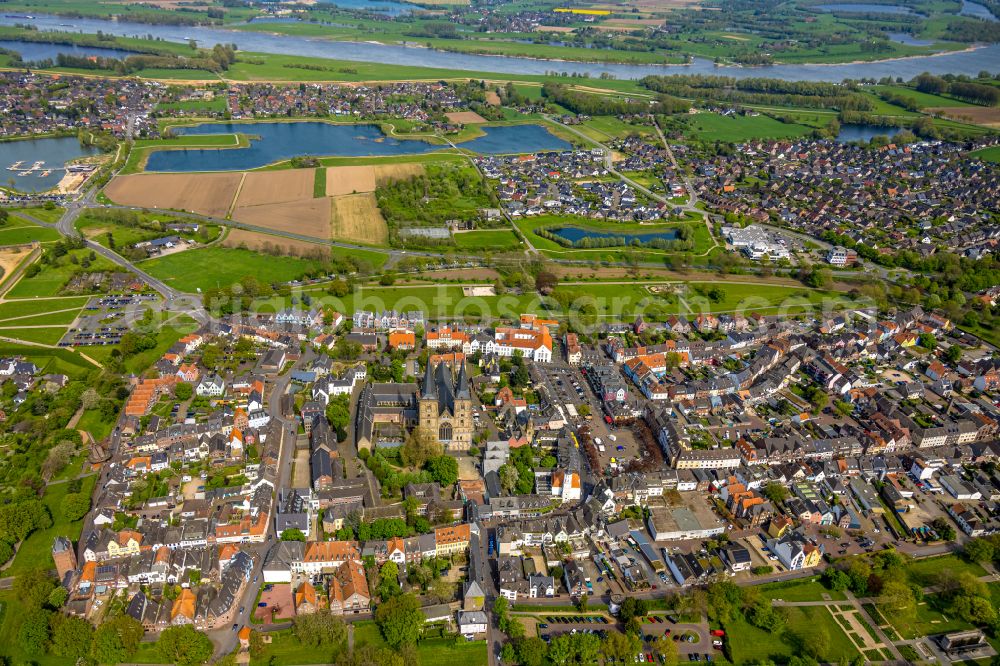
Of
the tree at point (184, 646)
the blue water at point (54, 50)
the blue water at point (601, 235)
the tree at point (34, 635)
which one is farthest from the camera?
the blue water at point (54, 50)

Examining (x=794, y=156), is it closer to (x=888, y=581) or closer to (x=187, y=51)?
(x=888, y=581)

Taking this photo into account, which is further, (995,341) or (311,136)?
(311,136)

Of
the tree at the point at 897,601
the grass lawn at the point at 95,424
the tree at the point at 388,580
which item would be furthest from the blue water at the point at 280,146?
the tree at the point at 897,601

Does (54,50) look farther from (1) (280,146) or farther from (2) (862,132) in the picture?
(2) (862,132)

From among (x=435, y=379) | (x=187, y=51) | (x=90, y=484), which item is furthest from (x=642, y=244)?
(x=187, y=51)

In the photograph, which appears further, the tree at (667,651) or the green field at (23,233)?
the green field at (23,233)

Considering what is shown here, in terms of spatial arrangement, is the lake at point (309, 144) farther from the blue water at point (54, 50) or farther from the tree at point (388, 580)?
the tree at point (388, 580)
